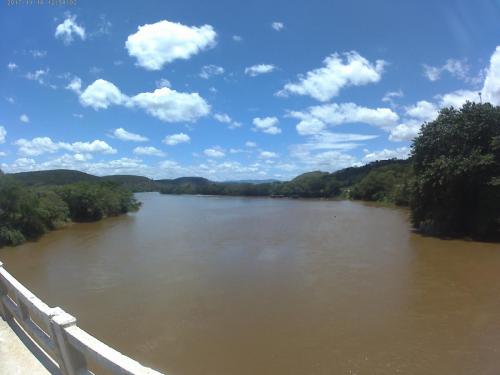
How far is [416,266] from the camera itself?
701 inches

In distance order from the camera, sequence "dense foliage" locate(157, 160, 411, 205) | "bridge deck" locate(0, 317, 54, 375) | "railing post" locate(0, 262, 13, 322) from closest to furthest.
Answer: "bridge deck" locate(0, 317, 54, 375)
"railing post" locate(0, 262, 13, 322)
"dense foliage" locate(157, 160, 411, 205)

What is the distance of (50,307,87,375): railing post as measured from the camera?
3.20 m

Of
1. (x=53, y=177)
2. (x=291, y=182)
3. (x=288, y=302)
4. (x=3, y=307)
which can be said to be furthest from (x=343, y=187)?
(x=3, y=307)

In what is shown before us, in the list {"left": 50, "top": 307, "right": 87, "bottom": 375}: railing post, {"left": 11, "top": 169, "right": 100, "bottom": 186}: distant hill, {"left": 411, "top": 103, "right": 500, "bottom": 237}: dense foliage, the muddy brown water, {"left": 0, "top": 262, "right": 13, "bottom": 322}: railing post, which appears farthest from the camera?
{"left": 11, "top": 169, "right": 100, "bottom": 186}: distant hill

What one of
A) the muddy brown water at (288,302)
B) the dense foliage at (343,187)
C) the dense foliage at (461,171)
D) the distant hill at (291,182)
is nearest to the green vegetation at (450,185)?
the dense foliage at (461,171)

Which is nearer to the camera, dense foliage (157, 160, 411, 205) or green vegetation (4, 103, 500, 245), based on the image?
green vegetation (4, 103, 500, 245)

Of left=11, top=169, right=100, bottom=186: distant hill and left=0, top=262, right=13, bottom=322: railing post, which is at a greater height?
left=11, top=169, right=100, bottom=186: distant hill

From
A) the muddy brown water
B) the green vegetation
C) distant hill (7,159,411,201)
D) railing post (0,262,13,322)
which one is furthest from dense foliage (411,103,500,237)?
distant hill (7,159,411,201)

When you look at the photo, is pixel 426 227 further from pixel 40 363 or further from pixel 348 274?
pixel 40 363

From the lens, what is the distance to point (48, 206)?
121 ft

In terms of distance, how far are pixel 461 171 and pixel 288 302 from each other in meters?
16.8

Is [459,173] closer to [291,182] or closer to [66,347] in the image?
[66,347]

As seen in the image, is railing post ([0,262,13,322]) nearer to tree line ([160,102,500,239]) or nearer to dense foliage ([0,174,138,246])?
tree line ([160,102,500,239])

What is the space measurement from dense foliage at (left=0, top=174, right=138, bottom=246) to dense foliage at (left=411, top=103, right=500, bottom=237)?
104ft
